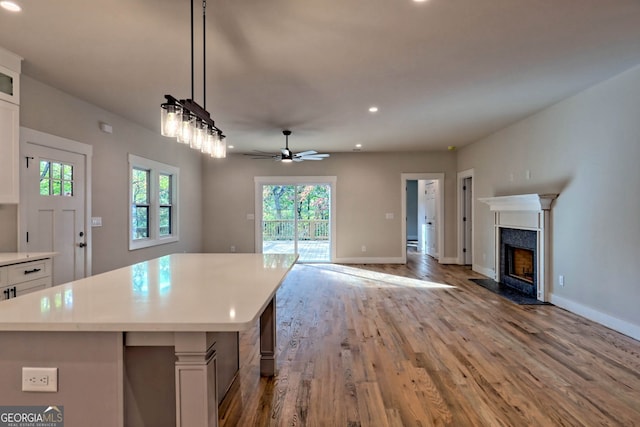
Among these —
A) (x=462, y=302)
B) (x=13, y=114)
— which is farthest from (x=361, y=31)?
(x=462, y=302)

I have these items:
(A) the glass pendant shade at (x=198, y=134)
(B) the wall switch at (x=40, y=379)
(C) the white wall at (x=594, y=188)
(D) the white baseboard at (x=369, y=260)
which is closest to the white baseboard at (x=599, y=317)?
(C) the white wall at (x=594, y=188)

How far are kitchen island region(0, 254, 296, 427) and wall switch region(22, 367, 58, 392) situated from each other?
2cm

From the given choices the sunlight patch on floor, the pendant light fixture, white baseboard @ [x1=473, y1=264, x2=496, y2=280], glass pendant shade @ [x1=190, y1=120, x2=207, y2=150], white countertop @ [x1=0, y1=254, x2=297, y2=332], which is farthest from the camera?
white baseboard @ [x1=473, y1=264, x2=496, y2=280]

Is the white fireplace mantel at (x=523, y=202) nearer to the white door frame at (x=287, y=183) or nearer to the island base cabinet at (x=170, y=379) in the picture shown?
the white door frame at (x=287, y=183)

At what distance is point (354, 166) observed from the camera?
25.6ft

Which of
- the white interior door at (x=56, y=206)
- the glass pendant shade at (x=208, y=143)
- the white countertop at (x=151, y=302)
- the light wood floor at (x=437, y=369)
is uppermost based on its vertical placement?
the glass pendant shade at (x=208, y=143)

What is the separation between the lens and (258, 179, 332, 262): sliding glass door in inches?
315

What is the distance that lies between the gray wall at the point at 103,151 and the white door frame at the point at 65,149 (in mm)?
59

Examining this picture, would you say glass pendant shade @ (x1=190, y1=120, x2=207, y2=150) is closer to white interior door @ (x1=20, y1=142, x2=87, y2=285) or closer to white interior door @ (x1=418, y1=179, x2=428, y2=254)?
white interior door @ (x1=20, y1=142, x2=87, y2=285)

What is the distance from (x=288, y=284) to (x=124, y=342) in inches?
177

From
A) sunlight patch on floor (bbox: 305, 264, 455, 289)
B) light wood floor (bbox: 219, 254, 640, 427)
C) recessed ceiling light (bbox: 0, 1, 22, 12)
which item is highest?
recessed ceiling light (bbox: 0, 1, 22, 12)

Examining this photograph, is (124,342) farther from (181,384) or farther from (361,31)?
(361,31)

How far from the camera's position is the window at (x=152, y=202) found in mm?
5336

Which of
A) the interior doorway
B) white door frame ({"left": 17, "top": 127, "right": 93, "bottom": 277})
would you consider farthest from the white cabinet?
the interior doorway
